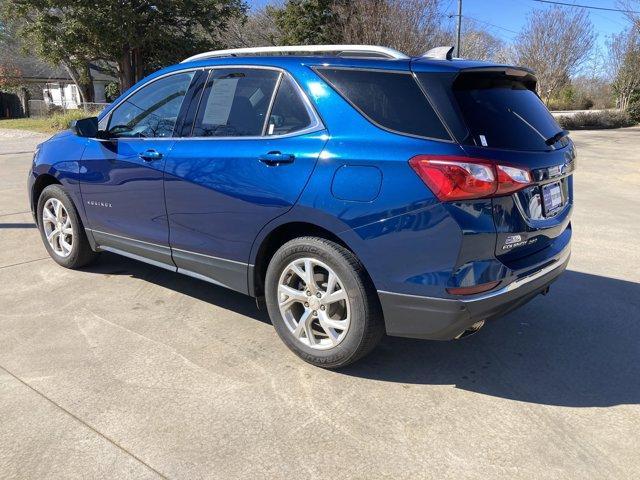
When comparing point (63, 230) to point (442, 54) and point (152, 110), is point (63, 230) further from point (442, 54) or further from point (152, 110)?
point (442, 54)

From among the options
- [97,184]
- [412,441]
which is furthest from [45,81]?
[412,441]

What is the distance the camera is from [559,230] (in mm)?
3377

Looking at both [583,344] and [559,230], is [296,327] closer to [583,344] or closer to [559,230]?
[559,230]

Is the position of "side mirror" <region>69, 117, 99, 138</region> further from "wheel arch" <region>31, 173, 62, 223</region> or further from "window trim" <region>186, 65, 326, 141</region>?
"window trim" <region>186, 65, 326, 141</region>

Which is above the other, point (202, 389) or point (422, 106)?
point (422, 106)

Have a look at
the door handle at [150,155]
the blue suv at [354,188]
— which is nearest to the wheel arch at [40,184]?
the blue suv at [354,188]

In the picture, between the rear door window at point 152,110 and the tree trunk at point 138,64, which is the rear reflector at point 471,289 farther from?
the tree trunk at point 138,64

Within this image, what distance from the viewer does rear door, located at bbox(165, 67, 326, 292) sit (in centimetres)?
327

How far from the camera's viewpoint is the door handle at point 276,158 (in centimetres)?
324

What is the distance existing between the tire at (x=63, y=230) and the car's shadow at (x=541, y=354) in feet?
3.74

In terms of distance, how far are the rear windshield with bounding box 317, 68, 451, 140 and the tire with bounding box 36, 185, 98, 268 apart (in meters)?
2.88

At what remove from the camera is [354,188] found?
2961 millimetres

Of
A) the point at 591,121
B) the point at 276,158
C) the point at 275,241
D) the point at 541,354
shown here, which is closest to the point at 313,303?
the point at 275,241

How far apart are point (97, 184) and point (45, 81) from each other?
50.0 metres
